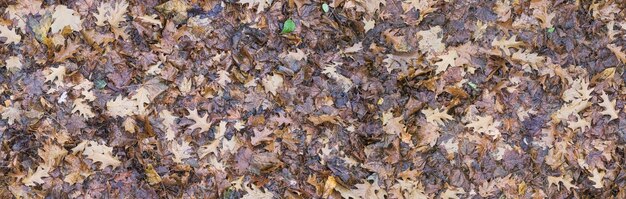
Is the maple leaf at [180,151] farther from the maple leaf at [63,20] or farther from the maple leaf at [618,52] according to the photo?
the maple leaf at [618,52]

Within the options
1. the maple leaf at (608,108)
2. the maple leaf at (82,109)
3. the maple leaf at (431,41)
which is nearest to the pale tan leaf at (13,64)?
the maple leaf at (82,109)

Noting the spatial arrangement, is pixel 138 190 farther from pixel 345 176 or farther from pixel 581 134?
pixel 581 134

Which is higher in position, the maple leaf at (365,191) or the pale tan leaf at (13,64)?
the pale tan leaf at (13,64)

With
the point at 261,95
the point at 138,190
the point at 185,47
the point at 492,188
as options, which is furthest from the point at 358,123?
the point at 138,190

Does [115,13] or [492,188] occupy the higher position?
[115,13]

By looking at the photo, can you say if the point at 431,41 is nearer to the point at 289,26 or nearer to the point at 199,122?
the point at 289,26

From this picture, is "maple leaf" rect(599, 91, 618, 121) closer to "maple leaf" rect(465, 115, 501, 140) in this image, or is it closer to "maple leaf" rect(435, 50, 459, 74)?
"maple leaf" rect(465, 115, 501, 140)
